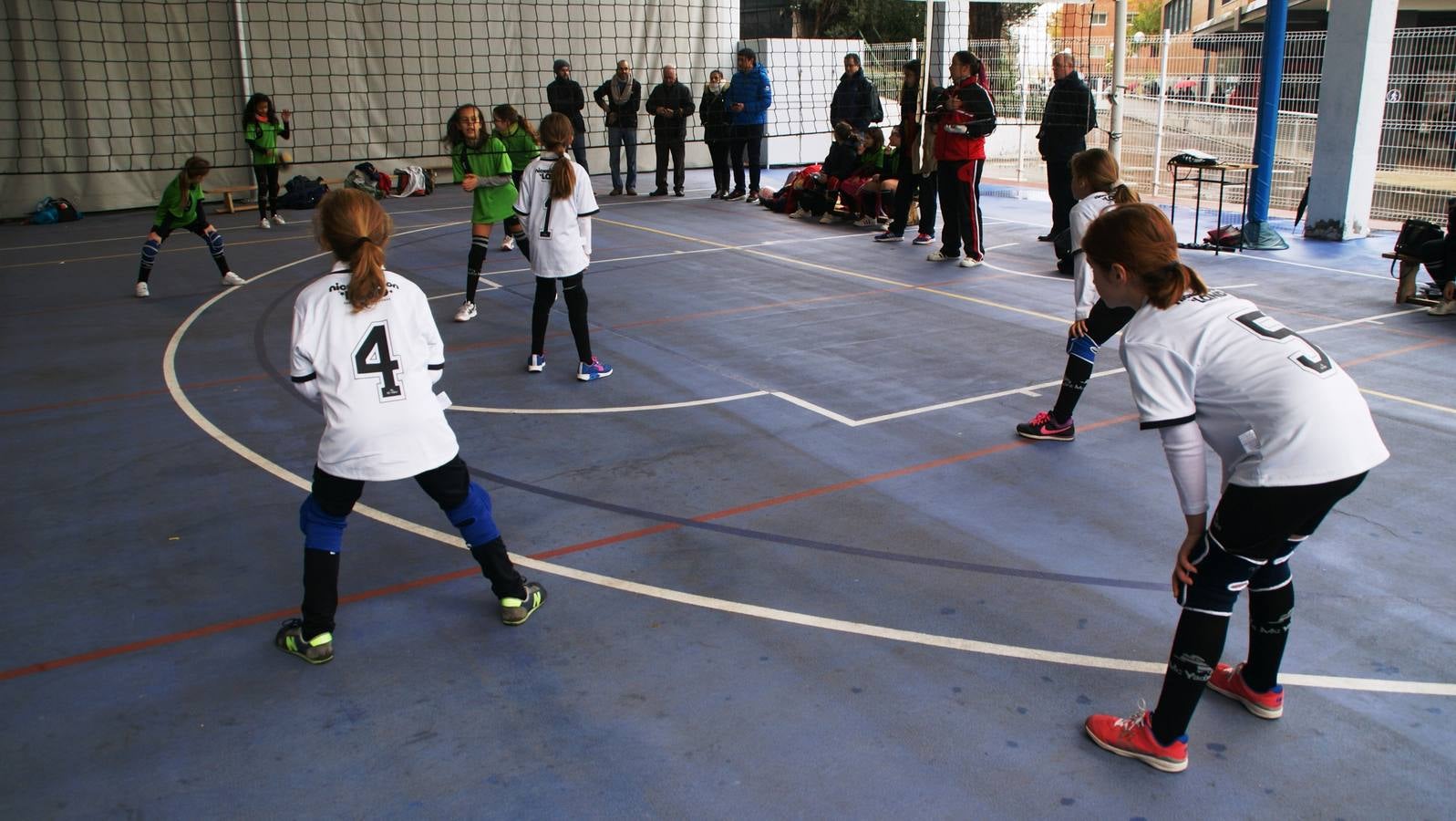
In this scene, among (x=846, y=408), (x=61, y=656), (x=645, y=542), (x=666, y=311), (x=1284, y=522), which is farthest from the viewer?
(x=666, y=311)

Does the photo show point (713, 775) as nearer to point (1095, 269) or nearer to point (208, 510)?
point (1095, 269)

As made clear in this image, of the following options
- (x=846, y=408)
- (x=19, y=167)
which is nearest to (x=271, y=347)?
(x=846, y=408)

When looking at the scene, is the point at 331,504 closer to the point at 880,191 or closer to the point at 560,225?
the point at 560,225

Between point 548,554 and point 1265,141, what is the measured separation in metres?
10.3

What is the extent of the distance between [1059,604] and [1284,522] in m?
1.41

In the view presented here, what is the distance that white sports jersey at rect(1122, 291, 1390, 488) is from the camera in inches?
112

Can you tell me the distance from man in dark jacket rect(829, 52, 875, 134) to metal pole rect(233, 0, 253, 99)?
30.2 feet

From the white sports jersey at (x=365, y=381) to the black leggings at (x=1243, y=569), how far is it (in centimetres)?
244

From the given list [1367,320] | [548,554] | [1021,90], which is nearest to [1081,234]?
[548,554]

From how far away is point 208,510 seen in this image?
5379 millimetres

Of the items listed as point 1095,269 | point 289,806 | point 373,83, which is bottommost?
point 289,806

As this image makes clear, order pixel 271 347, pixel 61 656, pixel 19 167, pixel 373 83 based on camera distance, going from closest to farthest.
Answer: pixel 61 656 → pixel 271 347 → pixel 19 167 → pixel 373 83

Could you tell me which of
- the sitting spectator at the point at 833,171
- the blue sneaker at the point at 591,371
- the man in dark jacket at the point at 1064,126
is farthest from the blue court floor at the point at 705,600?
the sitting spectator at the point at 833,171

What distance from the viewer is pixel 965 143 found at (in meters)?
11.0
